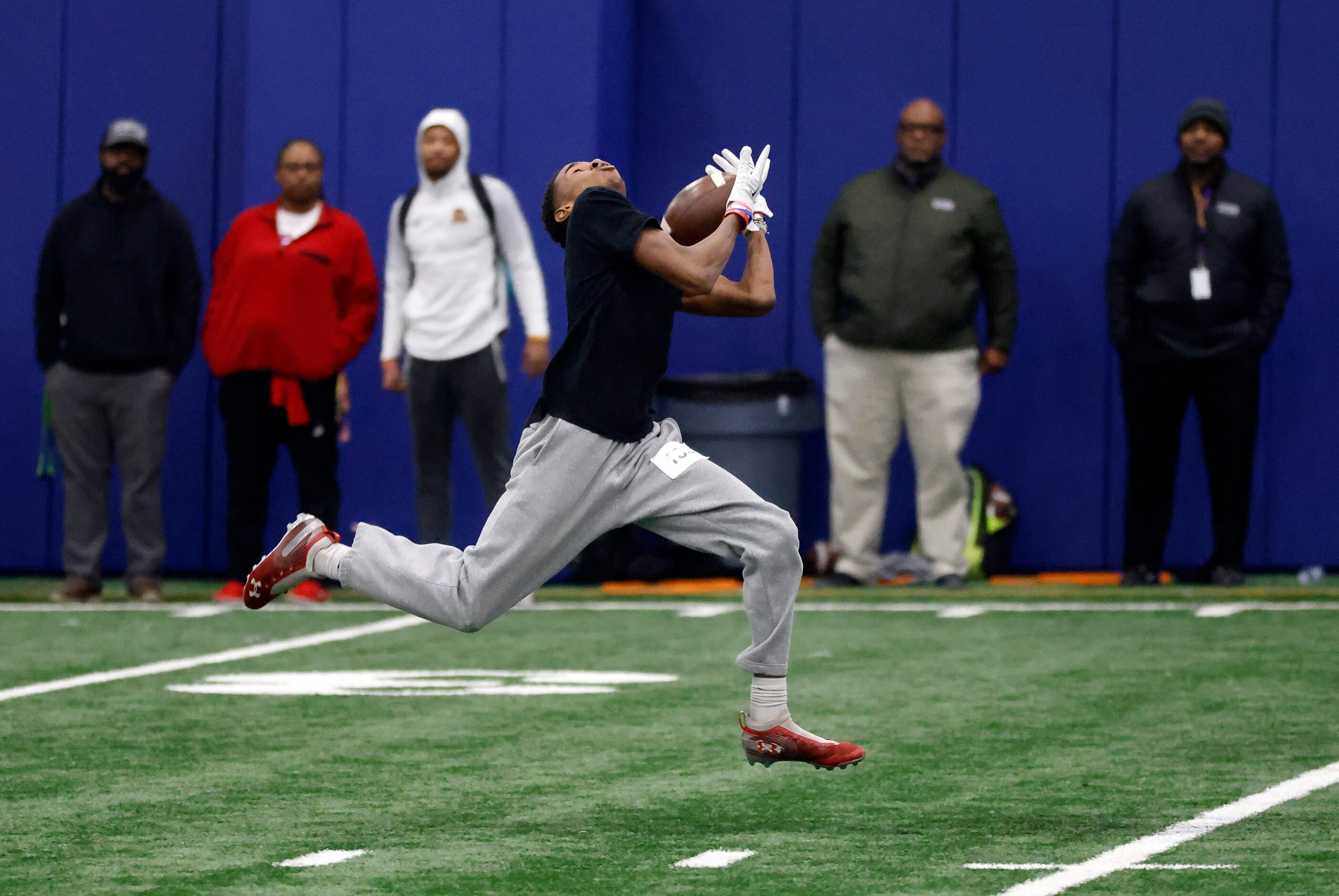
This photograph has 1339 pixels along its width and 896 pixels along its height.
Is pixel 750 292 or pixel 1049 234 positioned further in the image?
pixel 1049 234

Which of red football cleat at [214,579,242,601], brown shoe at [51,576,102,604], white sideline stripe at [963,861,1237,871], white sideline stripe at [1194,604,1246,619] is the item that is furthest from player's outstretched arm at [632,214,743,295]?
brown shoe at [51,576,102,604]

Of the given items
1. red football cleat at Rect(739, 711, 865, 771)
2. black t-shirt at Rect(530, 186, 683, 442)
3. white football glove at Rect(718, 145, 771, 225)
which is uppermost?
white football glove at Rect(718, 145, 771, 225)

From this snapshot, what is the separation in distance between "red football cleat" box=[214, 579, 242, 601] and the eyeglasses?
4.32 m

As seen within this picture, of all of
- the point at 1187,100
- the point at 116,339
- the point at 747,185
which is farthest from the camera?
the point at 1187,100

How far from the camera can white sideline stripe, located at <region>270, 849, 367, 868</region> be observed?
5062mm

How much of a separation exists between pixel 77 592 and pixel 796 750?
268 inches

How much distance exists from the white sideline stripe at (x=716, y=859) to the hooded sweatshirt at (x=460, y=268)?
6.31 m

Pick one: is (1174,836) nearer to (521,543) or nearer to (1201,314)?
(521,543)

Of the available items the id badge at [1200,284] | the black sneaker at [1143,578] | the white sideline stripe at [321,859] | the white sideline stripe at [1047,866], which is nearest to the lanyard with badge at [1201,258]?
the id badge at [1200,284]

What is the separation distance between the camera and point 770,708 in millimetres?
5879

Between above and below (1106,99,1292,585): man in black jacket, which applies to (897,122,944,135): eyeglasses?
above

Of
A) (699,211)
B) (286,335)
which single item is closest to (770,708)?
(699,211)

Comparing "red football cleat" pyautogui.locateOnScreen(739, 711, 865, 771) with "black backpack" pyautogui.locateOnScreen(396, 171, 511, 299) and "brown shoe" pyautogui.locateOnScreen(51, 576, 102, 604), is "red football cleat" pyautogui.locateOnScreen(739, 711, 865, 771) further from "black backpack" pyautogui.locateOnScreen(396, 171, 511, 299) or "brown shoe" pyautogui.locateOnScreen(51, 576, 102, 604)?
"brown shoe" pyautogui.locateOnScreen(51, 576, 102, 604)

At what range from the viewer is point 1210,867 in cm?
493
